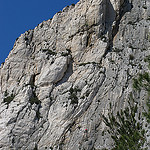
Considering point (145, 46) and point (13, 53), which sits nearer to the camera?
point (145, 46)

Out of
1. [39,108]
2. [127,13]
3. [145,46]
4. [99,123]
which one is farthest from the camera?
[127,13]

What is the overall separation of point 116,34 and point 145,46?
552cm

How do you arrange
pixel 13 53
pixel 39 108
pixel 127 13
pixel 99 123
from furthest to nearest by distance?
pixel 127 13, pixel 13 53, pixel 39 108, pixel 99 123


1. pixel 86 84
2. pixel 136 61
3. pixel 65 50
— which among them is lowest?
pixel 86 84

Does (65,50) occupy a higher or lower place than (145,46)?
higher

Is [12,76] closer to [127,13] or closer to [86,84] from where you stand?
[86,84]

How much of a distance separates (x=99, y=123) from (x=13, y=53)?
19532 mm

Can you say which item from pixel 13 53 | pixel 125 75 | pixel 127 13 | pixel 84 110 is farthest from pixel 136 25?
pixel 13 53

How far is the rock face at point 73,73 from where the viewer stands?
26.4 m

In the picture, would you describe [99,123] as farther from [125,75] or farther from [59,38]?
[59,38]

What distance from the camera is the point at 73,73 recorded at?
3241cm

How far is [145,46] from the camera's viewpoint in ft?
112

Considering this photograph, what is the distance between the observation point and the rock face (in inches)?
1040

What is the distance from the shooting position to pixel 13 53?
121ft
